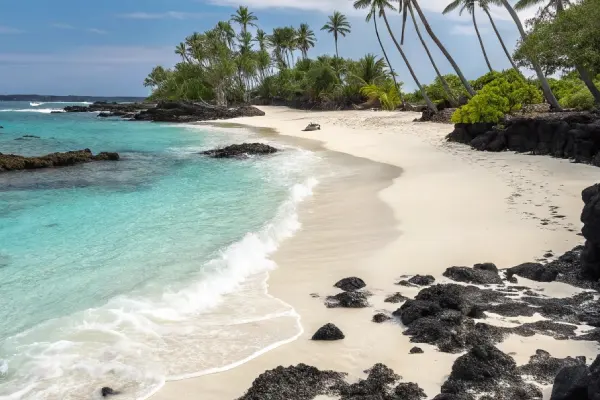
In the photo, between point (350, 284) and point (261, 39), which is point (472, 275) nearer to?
point (350, 284)

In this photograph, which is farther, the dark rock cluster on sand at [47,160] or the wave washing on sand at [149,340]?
the dark rock cluster on sand at [47,160]

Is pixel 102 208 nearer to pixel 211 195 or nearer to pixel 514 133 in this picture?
pixel 211 195

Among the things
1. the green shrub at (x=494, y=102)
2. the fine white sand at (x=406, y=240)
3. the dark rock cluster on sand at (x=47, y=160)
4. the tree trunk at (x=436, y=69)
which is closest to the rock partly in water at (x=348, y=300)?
the fine white sand at (x=406, y=240)

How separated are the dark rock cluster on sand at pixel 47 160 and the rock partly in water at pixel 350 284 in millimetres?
18894

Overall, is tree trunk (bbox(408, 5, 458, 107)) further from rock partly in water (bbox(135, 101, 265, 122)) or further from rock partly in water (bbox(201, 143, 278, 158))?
rock partly in water (bbox(135, 101, 265, 122))

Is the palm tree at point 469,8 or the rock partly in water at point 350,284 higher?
the palm tree at point 469,8

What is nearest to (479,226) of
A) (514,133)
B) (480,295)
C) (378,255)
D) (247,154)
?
(378,255)

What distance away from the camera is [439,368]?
5.00 metres

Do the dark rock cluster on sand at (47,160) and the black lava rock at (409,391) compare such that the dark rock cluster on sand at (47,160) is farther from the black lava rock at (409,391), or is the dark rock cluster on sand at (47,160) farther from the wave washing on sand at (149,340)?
the black lava rock at (409,391)

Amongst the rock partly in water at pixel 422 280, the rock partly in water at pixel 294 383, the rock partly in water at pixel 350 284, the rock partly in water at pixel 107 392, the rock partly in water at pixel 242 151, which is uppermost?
the rock partly in water at pixel 242 151

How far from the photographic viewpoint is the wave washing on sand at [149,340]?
5.14m

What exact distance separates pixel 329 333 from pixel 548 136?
16.0 metres

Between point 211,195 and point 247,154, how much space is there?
9.94 metres

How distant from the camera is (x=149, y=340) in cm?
600
